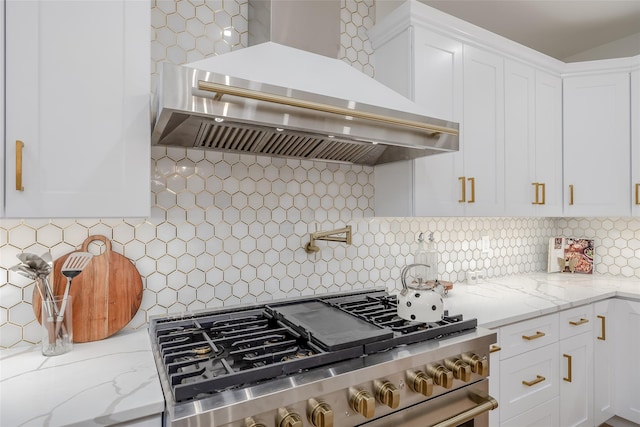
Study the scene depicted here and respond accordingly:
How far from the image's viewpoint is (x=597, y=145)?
8.33ft

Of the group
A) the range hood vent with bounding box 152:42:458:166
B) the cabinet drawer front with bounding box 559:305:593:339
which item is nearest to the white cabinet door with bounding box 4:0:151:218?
the range hood vent with bounding box 152:42:458:166

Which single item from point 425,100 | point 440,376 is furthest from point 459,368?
point 425,100

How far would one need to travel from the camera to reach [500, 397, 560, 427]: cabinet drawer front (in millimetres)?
1790

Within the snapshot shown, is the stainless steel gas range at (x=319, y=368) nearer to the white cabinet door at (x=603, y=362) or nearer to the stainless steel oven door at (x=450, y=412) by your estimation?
the stainless steel oven door at (x=450, y=412)

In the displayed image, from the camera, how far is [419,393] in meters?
1.23

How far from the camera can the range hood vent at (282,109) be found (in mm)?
1100

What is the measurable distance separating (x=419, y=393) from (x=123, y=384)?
3.05 feet

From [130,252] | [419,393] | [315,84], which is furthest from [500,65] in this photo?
[130,252]

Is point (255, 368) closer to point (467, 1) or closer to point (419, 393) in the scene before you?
point (419, 393)

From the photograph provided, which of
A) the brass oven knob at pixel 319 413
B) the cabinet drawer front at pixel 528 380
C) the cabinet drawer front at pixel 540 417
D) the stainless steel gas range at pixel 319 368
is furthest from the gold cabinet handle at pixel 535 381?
the brass oven knob at pixel 319 413

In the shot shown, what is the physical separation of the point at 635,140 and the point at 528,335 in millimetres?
1681

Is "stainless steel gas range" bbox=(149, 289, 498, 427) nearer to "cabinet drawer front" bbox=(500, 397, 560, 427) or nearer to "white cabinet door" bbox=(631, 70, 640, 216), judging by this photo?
"cabinet drawer front" bbox=(500, 397, 560, 427)

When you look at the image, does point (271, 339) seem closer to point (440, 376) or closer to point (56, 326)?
point (440, 376)

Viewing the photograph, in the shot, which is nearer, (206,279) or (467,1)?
(206,279)
